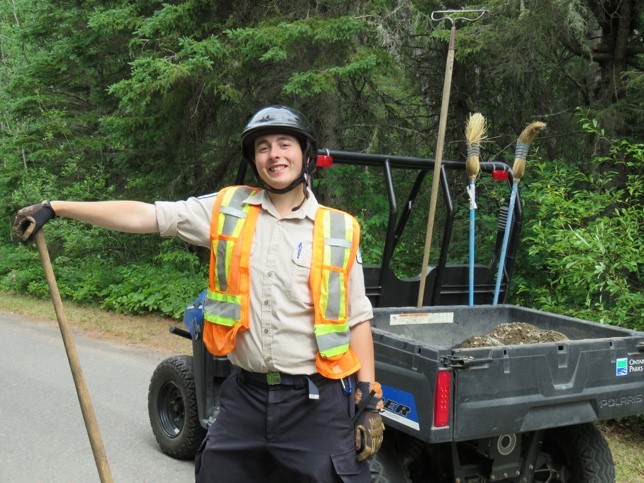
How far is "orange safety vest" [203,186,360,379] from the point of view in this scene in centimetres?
260

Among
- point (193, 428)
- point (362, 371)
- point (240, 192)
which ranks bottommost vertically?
point (193, 428)

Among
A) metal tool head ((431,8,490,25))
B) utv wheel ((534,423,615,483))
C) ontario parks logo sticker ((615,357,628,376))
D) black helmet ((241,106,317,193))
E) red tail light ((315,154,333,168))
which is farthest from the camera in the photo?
metal tool head ((431,8,490,25))

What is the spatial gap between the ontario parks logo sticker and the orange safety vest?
168cm

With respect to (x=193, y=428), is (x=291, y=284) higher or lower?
higher

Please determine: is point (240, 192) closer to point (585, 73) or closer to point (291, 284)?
point (291, 284)

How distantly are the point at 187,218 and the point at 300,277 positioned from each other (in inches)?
20.3

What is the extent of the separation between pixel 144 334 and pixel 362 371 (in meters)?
7.85

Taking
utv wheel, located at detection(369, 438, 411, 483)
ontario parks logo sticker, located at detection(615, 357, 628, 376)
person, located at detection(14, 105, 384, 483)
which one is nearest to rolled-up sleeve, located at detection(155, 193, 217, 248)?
person, located at detection(14, 105, 384, 483)

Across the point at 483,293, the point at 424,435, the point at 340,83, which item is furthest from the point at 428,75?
the point at 424,435

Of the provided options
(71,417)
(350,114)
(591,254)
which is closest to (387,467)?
(591,254)

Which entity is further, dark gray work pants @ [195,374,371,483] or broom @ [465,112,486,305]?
broom @ [465,112,486,305]

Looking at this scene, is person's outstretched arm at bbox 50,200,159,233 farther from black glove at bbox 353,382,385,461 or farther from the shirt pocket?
black glove at bbox 353,382,385,461

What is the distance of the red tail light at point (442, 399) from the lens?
3.14 metres

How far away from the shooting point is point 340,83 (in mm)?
9836
